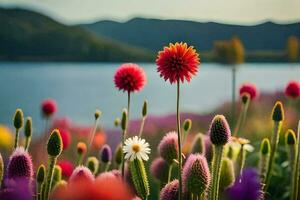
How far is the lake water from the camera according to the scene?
2.73 m

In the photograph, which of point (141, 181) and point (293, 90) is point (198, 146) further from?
point (293, 90)

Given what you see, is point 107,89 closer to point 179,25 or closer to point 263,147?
point 179,25

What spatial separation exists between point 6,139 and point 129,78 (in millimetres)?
917

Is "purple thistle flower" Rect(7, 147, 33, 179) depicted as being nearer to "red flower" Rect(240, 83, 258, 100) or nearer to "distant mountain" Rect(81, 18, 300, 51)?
"red flower" Rect(240, 83, 258, 100)

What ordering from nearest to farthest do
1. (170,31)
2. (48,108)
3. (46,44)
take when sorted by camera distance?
(48,108)
(170,31)
(46,44)

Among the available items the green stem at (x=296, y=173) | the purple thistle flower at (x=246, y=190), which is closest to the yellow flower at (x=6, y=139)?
the green stem at (x=296, y=173)

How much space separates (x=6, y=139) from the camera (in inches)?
84.1

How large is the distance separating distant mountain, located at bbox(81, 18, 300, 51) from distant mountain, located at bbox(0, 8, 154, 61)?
0.19 meters

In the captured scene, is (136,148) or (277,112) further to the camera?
(277,112)

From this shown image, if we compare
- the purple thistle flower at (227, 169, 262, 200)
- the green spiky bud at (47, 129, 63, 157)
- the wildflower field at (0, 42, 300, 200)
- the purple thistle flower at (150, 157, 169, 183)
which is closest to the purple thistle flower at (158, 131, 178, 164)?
the wildflower field at (0, 42, 300, 200)

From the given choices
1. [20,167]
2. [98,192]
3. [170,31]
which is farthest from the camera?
[170,31]

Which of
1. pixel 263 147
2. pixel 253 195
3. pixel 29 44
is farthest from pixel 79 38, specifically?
pixel 253 195

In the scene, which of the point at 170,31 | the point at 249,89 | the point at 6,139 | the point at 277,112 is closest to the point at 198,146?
the point at 277,112

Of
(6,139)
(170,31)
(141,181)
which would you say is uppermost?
(170,31)
